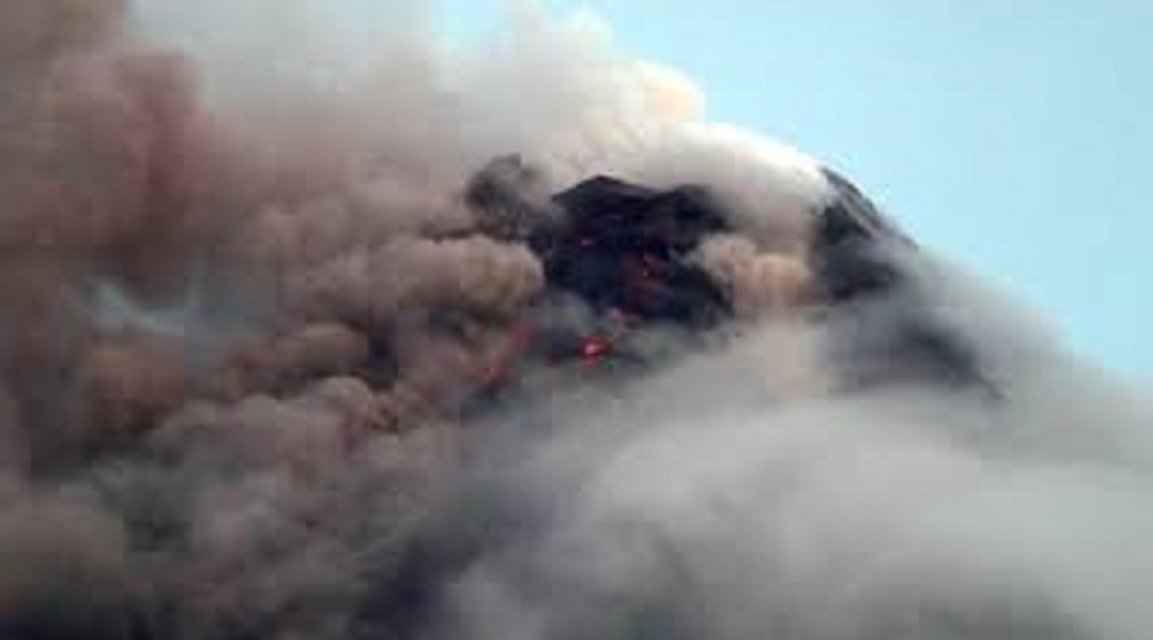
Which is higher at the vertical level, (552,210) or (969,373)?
(552,210)

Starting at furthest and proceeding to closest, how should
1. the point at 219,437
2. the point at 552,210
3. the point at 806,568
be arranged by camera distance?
the point at 552,210 < the point at 806,568 < the point at 219,437

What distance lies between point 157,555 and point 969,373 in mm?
23909

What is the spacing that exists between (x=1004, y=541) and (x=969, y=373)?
21.2ft

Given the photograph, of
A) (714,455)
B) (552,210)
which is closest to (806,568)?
(714,455)

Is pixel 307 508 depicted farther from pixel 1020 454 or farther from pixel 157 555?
pixel 1020 454

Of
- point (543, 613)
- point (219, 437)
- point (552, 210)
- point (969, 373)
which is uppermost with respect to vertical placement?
point (552, 210)

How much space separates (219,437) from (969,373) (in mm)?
22275

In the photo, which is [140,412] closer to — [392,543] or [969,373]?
[392,543]

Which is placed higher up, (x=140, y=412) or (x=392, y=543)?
(x=140, y=412)

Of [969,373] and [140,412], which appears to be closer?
[140,412]

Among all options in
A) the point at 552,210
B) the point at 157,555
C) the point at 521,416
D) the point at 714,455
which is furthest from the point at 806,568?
the point at 157,555

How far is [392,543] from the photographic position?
153 ft

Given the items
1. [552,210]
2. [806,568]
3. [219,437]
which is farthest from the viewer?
[552,210]

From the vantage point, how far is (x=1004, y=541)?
49.6 metres
